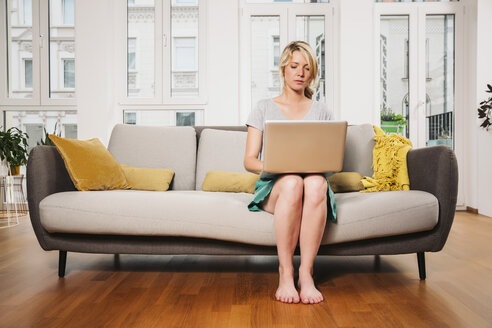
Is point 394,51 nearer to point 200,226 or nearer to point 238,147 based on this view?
point 238,147

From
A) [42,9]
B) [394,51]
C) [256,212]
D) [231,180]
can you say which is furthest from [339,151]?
[42,9]

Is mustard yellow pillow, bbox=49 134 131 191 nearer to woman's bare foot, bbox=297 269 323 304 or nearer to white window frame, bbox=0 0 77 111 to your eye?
woman's bare foot, bbox=297 269 323 304

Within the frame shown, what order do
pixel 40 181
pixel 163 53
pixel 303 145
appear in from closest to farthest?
pixel 303 145, pixel 40 181, pixel 163 53

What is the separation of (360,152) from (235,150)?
757mm

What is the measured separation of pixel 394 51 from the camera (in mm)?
4270

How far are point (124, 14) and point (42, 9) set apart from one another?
1.04 meters

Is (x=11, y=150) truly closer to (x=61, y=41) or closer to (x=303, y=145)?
(x=61, y=41)

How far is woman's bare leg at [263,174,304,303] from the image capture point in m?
1.41

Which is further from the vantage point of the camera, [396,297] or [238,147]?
[238,147]

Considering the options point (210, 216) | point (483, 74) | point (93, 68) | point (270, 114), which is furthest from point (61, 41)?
point (483, 74)

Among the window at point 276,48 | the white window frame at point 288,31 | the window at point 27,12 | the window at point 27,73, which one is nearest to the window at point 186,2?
the white window frame at point 288,31

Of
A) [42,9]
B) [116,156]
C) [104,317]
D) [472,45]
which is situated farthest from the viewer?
[42,9]

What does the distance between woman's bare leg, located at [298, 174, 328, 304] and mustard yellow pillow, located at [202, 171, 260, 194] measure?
646 millimetres

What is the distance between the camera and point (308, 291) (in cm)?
139
